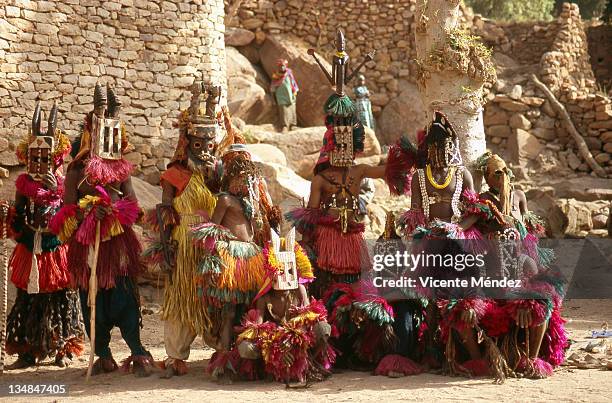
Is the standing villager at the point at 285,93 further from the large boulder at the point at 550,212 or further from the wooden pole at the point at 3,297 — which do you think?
the wooden pole at the point at 3,297

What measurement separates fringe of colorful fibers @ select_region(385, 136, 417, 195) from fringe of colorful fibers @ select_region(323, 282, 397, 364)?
97cm

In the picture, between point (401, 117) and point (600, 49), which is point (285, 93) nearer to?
point (401, 117)

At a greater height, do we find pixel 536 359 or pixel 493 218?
pixel 493 218

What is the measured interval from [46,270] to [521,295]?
398 cm

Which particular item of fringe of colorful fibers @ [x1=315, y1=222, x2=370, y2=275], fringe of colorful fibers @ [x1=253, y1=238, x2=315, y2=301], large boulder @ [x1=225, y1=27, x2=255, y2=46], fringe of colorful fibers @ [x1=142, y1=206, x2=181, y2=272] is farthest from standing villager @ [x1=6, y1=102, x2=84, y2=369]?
large boulder @ [x1=225, y1=27, x2=255, y2=46]

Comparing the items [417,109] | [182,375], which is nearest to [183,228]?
[182,375]

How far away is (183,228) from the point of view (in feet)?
25.3

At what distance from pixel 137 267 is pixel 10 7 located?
6.41 metres

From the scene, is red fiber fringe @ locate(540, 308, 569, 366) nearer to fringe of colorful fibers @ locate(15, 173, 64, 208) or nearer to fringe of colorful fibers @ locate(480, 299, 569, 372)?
fringe of colorful fibers @ locate(480, 299, 569, 372)

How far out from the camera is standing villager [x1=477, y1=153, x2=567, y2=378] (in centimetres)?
706

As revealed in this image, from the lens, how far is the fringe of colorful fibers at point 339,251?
7.86 metres

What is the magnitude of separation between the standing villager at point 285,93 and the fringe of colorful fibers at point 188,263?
11794 mm

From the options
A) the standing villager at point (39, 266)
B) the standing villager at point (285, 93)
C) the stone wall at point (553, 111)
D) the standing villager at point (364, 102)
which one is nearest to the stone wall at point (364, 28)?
the standing villager at point (364, 102)

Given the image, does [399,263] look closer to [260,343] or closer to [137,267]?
[260,343]
